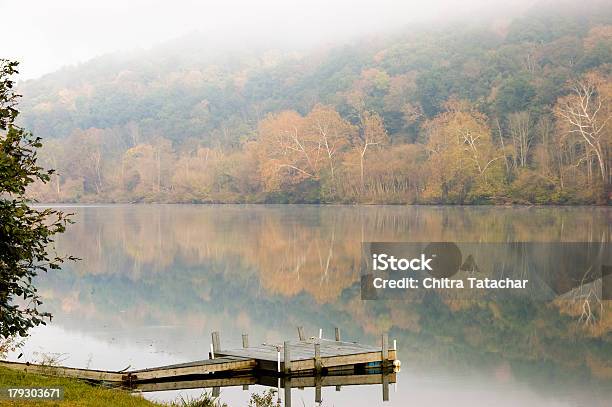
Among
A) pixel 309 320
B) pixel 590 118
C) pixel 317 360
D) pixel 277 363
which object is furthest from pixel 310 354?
pixel 590 118

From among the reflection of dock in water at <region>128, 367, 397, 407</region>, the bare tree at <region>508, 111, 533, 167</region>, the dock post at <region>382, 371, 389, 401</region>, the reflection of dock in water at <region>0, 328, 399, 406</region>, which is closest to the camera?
the reflection of dock in water at <region>0, 328, 399, 406</region>

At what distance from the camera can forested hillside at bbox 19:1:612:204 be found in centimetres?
7125

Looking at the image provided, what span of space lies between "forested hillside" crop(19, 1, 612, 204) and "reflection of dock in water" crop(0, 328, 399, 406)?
5437 centimetres

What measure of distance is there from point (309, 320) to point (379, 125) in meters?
66.0

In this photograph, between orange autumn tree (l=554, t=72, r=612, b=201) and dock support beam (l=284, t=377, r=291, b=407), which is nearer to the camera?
dock support beam (l=284, t=377, r=291, b=407)

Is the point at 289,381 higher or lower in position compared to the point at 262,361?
lower

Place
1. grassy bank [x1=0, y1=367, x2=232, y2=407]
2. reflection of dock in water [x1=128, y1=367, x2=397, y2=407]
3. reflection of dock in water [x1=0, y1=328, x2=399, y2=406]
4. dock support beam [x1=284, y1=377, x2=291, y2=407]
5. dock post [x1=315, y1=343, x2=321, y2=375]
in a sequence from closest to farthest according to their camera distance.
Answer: grassy bank [x1=0, y1=367, x2=232, y2=407], dock support beam [x1=284, y1=377, x2=291, y2=407], reflection of dock in water [x1=0, y1=328, x2=399, y2=406], reflection of dock in water [x1=128, y1=367, x2=397, y2=407], dock post [x1=315, y1=343, x2=321, y2=375]

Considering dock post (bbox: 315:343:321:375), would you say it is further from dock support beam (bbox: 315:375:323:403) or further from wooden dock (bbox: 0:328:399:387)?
dock support beam (bbox: 315:375:323:403)

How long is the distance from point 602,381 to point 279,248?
2413 centimetres

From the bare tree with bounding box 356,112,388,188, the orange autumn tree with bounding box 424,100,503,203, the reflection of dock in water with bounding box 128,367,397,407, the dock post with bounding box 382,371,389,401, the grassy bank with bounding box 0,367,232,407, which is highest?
the bare tree with bounding box 356,112,388,188

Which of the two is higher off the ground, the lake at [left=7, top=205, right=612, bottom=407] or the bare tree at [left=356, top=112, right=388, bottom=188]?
the bare tree at [left=356, top=112, right=388, bottom=188]

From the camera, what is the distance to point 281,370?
45.3 feet

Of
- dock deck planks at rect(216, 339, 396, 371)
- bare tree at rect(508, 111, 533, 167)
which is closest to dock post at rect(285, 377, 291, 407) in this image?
dock deck planks at rect(216, 339, 396, 371)

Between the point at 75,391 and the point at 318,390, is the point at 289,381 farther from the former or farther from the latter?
the point at 75,391
